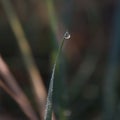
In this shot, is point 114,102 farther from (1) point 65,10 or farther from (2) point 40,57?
(2) point 40,57

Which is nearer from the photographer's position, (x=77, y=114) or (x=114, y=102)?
(x=114, y=102)

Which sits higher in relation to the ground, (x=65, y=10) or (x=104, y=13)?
(x=65, y=10)

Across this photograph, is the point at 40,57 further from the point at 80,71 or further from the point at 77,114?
the point at 77,114

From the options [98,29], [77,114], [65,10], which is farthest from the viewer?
[98,29]

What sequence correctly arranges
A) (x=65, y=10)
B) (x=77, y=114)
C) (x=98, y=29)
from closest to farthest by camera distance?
(x=65, y=10), (x=77, y=114), (x=98, y=29)

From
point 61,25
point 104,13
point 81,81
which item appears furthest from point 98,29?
point 61,25

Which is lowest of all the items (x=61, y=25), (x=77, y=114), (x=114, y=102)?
(x=77, y=114)

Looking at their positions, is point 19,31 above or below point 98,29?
above

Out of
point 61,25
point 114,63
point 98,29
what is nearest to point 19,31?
point 61,25

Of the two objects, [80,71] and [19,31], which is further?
[80,71]
